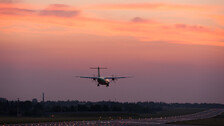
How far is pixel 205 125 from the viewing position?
118m

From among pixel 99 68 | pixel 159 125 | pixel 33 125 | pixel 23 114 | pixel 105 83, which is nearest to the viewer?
pixel 33 125

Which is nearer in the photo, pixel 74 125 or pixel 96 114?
pixel 74 125

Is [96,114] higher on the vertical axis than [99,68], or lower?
→ lower

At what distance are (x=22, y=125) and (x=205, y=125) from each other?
51.9m

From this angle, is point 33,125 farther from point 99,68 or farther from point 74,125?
point 99,68

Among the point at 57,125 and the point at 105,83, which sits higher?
the point at 105,83

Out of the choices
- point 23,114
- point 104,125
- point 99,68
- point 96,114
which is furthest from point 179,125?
point 23,114

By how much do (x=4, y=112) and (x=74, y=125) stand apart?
82.4 meters

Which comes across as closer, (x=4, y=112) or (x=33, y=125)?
(x=33, y=125)

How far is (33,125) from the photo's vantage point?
106312 mm

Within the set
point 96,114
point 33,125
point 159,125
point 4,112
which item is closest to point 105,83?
point 159,125

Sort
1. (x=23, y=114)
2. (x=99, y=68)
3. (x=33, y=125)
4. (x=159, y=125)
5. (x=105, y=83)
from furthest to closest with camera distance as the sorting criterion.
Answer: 1. (x=23, y=114)
2. (x=99, y=68)
3. (x=105, y=83)
4. (x=159, y=125)
5. (x=33, y=125)

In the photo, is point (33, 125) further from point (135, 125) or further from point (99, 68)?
point (99, 68)

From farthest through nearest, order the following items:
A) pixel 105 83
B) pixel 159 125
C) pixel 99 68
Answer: pixel 99 68 < pixel 105 83 < pixel 159 125
